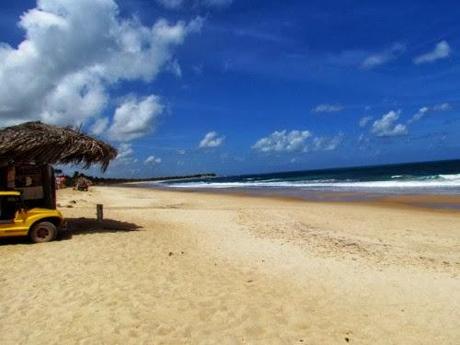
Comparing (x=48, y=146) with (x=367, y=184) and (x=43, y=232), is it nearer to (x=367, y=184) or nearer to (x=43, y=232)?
(x=43, y=232)

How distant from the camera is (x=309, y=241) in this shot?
436 inches

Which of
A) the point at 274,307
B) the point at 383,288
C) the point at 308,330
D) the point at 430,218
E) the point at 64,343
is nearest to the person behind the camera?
the point at 64,343

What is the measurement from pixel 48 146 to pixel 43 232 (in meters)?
2.18

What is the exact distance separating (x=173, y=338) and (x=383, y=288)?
11.5 feet

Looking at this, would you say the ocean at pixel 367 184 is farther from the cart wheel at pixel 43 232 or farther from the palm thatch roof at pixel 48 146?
the cart wheel at pixel 43 232

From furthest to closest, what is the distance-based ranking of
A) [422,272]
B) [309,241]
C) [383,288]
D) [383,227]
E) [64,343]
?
[383,227], [309,241], [422,272], [383,288], [64,343]

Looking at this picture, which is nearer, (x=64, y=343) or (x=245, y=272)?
(x=64, y=343)

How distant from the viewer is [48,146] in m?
11.4

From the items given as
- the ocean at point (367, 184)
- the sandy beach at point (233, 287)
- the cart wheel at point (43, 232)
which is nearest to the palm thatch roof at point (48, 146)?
the cart wheel at point (43, 232)

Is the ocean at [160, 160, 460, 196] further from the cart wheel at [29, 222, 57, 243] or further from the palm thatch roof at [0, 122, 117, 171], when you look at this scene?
the cart wheel at [29, 222, 57, 243]

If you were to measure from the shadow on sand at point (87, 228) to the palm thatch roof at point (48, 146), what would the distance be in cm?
183

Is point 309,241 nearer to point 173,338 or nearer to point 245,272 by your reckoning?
point 245,272

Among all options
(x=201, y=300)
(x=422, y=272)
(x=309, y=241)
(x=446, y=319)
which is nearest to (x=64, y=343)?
(x=201, y=300)

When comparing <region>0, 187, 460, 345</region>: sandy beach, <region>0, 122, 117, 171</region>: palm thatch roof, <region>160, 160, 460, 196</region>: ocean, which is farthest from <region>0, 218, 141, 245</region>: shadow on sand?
<region>160, 160, 460, 196</region>: ocean
